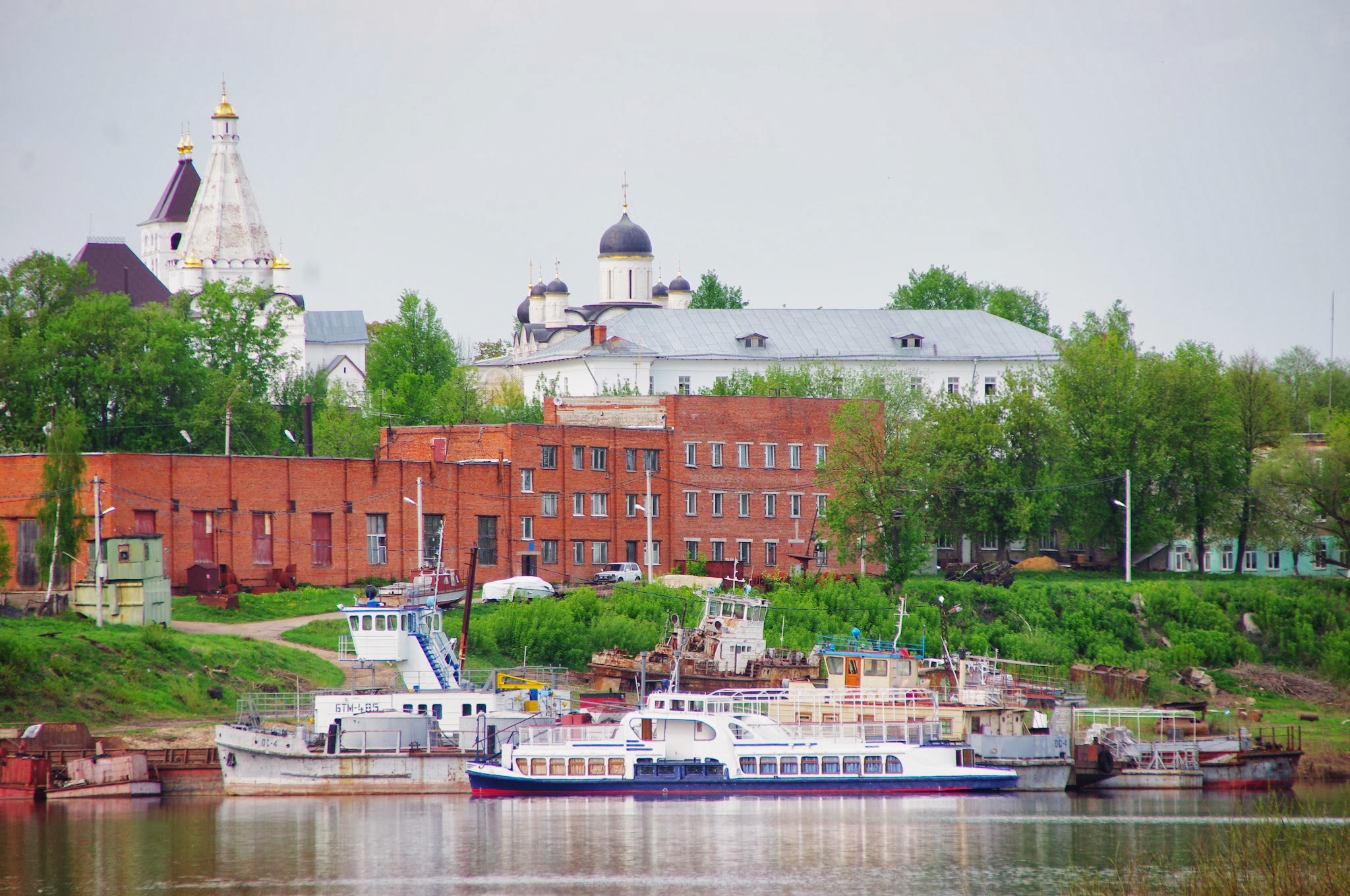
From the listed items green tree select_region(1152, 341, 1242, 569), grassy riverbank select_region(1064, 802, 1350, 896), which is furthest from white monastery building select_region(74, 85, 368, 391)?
grassy riverbank select_region(1064, 802, 1350, 896)

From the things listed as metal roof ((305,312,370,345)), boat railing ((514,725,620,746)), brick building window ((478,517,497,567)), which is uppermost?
metal roof ((305,312,370,345))

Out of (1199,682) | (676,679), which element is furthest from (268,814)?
(1199,682)

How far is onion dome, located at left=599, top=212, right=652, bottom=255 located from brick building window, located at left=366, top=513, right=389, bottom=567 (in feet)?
215

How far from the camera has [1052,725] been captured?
184 ft

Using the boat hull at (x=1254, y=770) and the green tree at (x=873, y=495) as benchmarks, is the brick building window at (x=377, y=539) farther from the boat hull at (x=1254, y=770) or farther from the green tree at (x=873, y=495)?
the boat hull at (x=1254, y=770)

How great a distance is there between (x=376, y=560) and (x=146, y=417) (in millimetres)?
22484

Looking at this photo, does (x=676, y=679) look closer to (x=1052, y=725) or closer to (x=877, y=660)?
(x=877, y=660)

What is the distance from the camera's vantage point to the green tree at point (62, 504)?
217ft

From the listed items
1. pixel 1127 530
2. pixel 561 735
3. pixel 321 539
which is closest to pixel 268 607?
pixel 321 539

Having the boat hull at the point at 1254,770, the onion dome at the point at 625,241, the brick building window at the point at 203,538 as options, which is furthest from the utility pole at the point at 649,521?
the onion dome at the point at 625,241

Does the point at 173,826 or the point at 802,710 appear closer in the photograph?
the point at 173,826

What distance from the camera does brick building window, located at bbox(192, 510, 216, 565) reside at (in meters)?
72.4

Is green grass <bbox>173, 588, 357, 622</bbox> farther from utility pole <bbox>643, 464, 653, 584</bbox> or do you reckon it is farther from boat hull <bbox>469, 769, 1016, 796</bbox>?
boat hull <bbox>469, 769, 1016, 796</bbox>

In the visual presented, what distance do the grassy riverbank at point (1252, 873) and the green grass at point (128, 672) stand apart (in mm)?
29497
